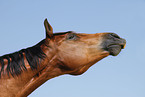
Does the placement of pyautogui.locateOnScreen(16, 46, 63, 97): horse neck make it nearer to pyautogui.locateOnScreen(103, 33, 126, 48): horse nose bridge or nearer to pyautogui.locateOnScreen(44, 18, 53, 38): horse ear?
pyautogui.locateOnScreen(44, 18, 53, 38): horse ear

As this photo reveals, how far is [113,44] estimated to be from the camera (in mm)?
4508

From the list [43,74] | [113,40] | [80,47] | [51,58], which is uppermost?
[113,40]

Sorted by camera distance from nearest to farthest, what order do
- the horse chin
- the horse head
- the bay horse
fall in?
the bay horse
the horse head
the horse chin

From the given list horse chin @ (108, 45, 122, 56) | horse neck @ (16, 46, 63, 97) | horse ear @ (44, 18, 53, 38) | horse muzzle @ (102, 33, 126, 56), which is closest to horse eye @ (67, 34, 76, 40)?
horse ear @ (44, 18, 53, 38)

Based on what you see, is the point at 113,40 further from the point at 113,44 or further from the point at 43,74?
the point at 43,74

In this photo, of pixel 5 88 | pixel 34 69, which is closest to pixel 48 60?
pixel 34 69

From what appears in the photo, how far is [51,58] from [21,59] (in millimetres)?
558

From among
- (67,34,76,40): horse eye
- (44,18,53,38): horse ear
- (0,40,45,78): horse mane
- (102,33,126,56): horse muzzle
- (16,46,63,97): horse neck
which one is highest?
(44,18,53,38): horse ear

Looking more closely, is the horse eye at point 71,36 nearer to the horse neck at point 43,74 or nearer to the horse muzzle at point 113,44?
the horse neck at point 43,74

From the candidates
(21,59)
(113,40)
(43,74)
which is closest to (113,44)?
(113,40)

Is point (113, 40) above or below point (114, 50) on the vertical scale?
above

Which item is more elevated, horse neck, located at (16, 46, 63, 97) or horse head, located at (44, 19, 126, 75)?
horse head, located at (44, 19, 126, 75)

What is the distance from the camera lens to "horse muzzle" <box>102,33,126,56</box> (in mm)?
4488

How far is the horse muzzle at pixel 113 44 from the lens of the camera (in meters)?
4.49
